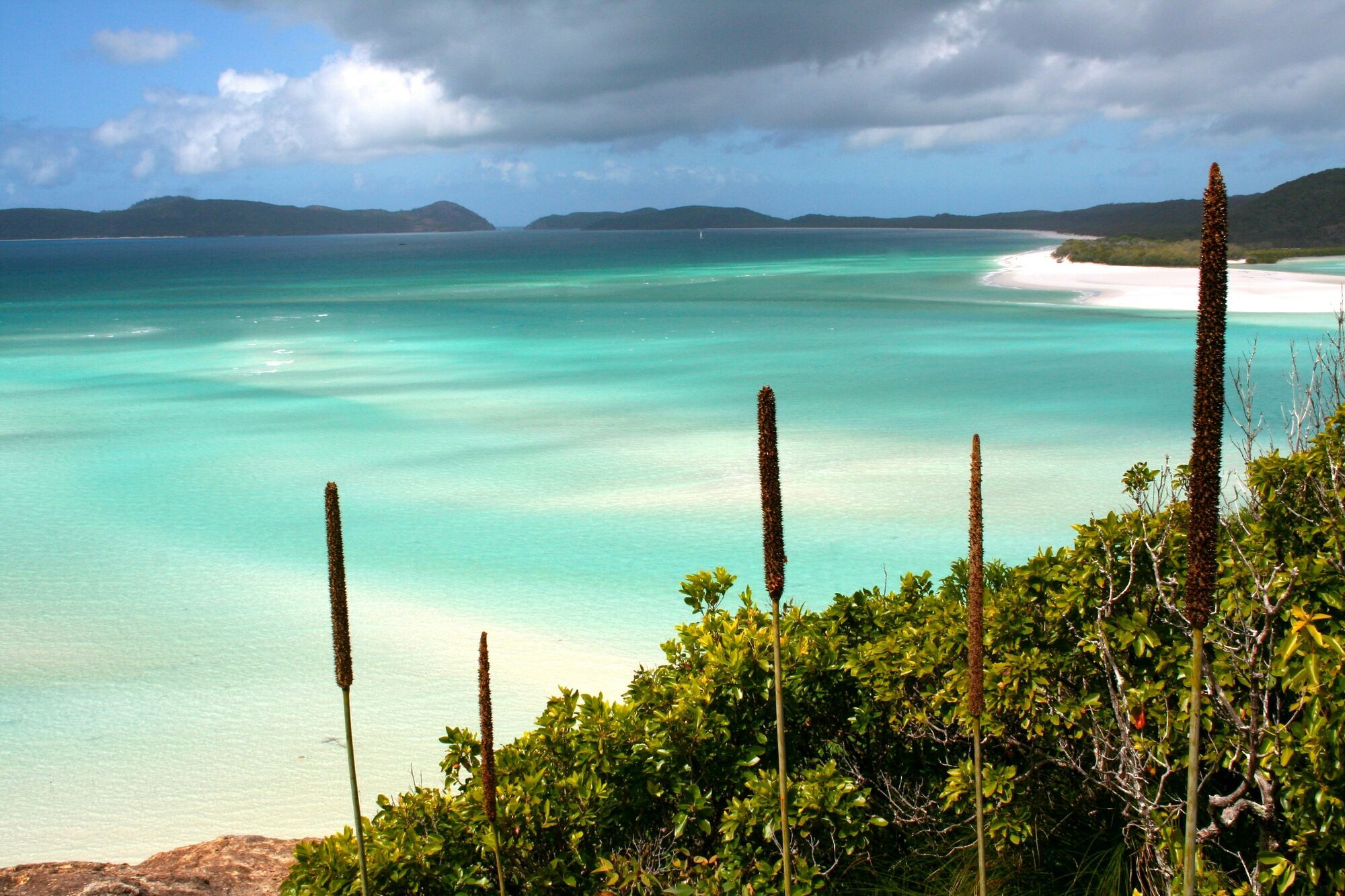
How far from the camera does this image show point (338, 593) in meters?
1.97

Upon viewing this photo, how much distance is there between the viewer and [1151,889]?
11.7 ft

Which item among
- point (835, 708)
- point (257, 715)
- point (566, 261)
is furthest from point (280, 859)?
point (566, 261)

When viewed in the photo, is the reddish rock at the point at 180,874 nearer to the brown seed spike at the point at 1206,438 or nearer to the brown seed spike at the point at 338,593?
the brown seed spike at the point at 338,593

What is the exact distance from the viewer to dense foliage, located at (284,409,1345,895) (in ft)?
10.8

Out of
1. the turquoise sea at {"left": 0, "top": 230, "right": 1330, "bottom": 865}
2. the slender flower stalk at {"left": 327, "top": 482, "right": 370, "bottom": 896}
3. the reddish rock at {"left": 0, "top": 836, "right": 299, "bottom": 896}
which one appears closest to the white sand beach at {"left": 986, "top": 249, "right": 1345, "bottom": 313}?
the turquoise sea at {"left": 0, "top": 230, "right": 1330, "bottom": 865}

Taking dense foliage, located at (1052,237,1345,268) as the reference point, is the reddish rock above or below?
below

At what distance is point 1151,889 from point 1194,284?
36.3 meters

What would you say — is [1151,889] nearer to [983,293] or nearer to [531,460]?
[531,460]

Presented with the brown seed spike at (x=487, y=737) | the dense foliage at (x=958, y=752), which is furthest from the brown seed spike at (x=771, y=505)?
the dense foliage at (x=958, y=752)

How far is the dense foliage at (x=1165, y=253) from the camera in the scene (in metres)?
45.6

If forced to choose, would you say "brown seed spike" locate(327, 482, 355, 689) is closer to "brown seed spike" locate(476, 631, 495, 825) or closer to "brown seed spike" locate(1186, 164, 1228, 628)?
"brown seed spike" locate(476, 631, 495, 825)

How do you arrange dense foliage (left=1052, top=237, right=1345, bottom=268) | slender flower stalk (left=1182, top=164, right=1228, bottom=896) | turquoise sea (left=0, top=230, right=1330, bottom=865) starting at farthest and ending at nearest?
dense foliage (left=1052, top=237, right=1345, bottom=268), turquoise sea (left=0, top=230, right=1330, bottom=865), slender flower stalk (left=1182, top=164, right=1228, bottom=896)

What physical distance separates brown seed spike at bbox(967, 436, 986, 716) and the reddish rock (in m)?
3.26

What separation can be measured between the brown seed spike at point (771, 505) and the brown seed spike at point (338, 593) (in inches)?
29.4
